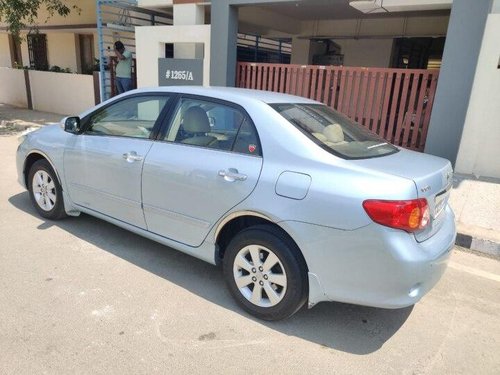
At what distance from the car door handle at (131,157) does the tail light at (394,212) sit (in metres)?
1.95

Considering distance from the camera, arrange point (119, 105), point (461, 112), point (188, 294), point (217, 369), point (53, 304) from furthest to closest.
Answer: point (461, 112), point (119, 105), point (188, 294), point (53, 304), point (217, 369)

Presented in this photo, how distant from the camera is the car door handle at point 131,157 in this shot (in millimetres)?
3445

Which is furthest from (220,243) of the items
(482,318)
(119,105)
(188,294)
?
(482,318)

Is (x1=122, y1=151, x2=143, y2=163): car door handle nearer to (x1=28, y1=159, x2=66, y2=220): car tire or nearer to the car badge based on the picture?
(x1=28, y1=159, x2=66, y2=220): car tire

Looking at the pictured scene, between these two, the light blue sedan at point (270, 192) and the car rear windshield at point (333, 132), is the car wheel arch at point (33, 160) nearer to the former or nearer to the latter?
the light blue sedan at point (270, 192)

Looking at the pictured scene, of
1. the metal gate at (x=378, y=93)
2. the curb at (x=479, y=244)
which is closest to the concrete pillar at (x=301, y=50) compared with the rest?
the metal gate at (x=378, y=93)

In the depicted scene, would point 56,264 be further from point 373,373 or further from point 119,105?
point 373,373

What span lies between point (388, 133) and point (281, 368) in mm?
5488

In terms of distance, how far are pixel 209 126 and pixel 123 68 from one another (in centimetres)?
779

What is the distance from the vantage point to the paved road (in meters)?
2.45

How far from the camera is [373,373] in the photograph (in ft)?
7.93

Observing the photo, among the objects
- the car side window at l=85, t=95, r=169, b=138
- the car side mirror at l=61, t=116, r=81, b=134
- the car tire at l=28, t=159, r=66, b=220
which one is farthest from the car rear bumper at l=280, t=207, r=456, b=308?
the car tire at l=28, t=159, r=66, b=220

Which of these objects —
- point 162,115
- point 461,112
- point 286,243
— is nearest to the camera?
point 286,243

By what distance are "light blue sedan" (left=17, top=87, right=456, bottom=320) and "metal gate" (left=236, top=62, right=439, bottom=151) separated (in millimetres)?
3689
